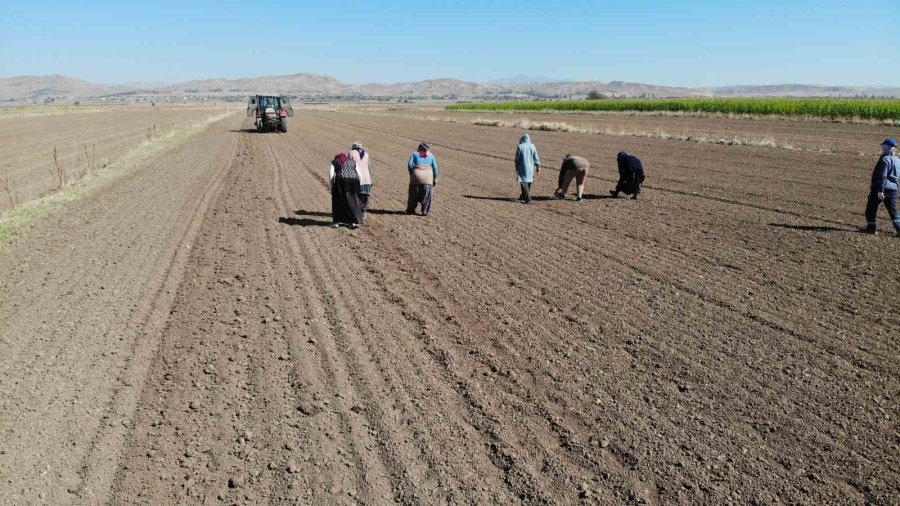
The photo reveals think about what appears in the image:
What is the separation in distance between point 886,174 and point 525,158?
661 centimetres

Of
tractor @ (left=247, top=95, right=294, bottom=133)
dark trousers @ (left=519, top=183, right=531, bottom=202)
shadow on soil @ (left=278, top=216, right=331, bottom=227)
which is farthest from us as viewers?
tractor @ (left=247, top=95, right=294, bottom=133)

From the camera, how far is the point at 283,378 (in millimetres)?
5859

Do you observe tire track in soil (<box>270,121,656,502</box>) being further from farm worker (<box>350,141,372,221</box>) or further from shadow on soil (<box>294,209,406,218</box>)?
shadow on soil (<box>294,209,406,218</box>)

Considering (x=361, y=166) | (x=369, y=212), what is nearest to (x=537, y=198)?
(x=369, y=212)

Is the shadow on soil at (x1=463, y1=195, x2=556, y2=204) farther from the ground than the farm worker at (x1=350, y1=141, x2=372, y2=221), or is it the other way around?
the farm worker at (x1=350, y1=141, x2=372, y2=221)

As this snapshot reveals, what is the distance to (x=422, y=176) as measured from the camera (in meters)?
13.1

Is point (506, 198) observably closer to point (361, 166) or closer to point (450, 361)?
→ point (361, 166)

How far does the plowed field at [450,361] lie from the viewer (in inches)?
176

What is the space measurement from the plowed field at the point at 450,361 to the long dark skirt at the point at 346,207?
1.10 ft

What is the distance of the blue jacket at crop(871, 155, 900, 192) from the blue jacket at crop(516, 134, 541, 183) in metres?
6.23

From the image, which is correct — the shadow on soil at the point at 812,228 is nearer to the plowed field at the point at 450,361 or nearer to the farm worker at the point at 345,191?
the plowed field at the point at 450,361

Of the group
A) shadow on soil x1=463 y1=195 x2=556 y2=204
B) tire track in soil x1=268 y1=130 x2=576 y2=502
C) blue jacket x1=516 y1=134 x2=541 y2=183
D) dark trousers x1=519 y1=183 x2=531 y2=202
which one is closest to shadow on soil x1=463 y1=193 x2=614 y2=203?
shadow on soil x1=463 y1=195 x2=556 y2=204

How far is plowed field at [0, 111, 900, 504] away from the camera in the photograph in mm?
4469

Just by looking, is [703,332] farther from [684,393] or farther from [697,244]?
Answer: [697,244]
